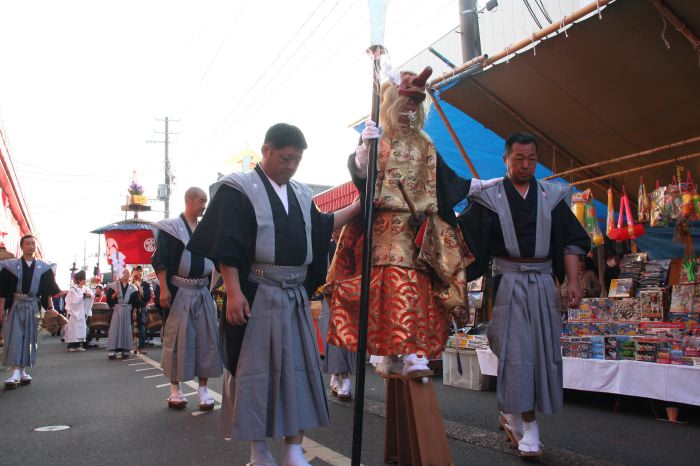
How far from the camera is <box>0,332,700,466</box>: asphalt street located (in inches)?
131

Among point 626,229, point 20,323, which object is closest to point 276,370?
point 626,229

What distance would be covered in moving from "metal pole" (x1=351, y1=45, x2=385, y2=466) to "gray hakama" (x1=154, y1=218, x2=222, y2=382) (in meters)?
2.83

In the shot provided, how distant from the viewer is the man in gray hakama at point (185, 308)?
4.92m

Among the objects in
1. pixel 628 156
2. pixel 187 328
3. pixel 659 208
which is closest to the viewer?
pixel 187 328

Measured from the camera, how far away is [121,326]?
11.1 meters

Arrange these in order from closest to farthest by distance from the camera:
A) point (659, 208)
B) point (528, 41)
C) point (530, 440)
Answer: point (530, 440), point (528, 41), point (659, 208)

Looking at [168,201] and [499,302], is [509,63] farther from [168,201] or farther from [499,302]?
[168,201]

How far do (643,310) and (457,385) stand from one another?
2.23 meters

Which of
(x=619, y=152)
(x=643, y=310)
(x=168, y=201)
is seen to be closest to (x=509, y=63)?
(x=619, y=152)

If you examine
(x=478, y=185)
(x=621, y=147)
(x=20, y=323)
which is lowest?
(x=20, y=323)

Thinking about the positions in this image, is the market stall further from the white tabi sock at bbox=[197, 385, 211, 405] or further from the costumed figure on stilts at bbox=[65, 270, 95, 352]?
the costumed figure on stilts at bbox=[65, 270, 95, 352]

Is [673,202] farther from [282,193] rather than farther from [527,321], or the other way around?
[282,193]

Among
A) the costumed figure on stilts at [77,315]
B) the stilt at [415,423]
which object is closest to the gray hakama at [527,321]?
the stilt at [415,423]

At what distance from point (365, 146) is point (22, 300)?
A: 20.4ft
